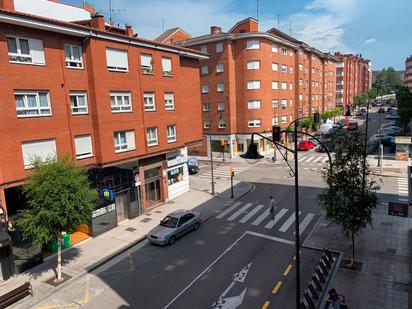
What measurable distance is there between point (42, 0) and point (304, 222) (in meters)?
23.6

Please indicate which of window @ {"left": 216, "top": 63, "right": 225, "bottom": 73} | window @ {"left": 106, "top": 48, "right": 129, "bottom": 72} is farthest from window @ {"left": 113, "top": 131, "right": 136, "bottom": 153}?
window @ {"left": 216, "top": 63, "right": 225, "bottom": 73}

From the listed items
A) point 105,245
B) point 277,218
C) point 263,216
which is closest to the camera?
point 105,245

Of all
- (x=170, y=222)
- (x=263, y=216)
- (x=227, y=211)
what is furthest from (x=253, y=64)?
(x=170, y=222)

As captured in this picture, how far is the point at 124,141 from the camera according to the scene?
2220 centimetres

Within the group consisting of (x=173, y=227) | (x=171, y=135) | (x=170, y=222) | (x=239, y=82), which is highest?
(x=239, y=82)

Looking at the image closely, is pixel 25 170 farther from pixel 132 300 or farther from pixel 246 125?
pixel 246 125

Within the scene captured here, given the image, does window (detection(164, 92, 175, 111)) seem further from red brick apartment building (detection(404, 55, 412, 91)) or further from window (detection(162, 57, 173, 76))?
red brick apartment building (detection(404, 55, 412, 91))

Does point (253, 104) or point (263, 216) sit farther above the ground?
point (253, 104)

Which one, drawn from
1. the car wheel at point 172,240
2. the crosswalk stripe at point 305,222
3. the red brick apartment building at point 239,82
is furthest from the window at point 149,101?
the red brick apartment building at point 239,82

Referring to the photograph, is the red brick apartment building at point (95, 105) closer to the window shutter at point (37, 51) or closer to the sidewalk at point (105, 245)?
the window shutter at point (37, 51)

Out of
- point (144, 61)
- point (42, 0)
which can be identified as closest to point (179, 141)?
point (144, 61)

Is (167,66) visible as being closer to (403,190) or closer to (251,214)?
(251,214)

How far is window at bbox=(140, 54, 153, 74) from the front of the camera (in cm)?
2325

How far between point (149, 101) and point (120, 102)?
9.59 feet
